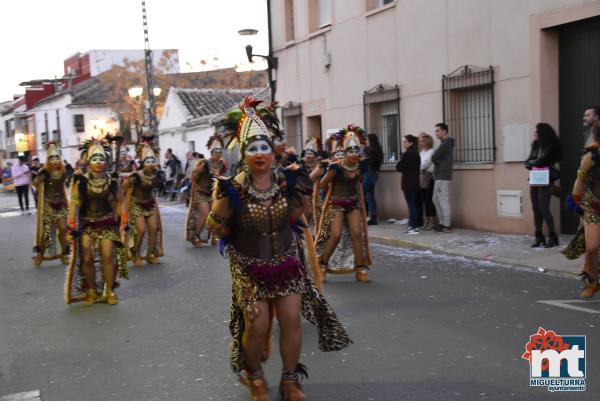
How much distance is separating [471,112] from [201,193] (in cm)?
526

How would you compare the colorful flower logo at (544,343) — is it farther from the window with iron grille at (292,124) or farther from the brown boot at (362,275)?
the window with iron grille at (292,124)

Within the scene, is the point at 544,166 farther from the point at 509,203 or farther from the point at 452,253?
the point at 452,253

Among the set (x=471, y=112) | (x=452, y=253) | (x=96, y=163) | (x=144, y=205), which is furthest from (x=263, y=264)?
(x=471, y=112)

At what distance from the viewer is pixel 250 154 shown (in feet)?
15.3

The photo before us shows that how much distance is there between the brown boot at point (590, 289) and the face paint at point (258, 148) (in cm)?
427

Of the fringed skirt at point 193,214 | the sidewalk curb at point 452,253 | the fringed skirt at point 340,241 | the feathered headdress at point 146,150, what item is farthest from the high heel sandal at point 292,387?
the fringed skirt at point 193,214

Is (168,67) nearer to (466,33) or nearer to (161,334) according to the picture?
(466,33)

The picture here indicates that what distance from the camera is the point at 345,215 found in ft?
28.4

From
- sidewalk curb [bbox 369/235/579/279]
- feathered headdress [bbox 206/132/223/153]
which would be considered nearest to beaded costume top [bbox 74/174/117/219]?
feathered headdress [bbox 206/132/223/153]

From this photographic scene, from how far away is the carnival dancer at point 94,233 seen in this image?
8.11 metres

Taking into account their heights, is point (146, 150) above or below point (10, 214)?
above

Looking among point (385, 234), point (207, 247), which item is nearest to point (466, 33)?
point (385, 234)

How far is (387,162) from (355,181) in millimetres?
7318

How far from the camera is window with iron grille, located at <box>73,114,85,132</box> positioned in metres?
50.5
